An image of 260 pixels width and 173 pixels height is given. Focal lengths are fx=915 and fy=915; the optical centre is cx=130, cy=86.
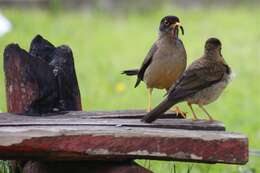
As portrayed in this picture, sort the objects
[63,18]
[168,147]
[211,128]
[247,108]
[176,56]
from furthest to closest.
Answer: [63,18] < [247,108] < [176,56] < [211,128] < [168,147]

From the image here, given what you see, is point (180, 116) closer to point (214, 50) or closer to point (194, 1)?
point (214, 50)

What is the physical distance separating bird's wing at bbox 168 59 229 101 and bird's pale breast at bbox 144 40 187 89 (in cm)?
44

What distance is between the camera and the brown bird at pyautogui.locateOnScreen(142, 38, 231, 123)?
4.33m

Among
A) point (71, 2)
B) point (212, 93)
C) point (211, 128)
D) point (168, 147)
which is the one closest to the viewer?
point (168, 147)

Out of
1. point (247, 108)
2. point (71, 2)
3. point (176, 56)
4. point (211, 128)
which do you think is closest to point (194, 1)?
point (71, 2)

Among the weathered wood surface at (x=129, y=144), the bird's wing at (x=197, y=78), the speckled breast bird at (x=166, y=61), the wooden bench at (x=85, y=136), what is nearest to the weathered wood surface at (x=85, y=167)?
the wooden bench at (x=85, y=136)

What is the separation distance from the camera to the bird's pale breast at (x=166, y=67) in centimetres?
501

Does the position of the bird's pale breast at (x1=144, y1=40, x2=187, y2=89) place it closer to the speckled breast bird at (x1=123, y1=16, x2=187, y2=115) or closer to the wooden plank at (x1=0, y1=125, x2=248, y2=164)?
the speckled breast bird at (x1=123, y1=16, x2=187, y2=115)

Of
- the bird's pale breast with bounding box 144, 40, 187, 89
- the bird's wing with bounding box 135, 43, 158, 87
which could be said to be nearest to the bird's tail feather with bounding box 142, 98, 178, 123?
the bird's pale breast with bounding box 144, 40, 187, 89

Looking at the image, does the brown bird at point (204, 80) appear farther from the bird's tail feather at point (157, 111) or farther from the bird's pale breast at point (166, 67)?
the bird's pale breast at point (166, 67)

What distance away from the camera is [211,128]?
4.11 meters

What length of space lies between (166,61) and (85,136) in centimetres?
134

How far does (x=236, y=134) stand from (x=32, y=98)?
121cm

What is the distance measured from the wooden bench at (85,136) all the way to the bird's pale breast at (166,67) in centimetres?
38
